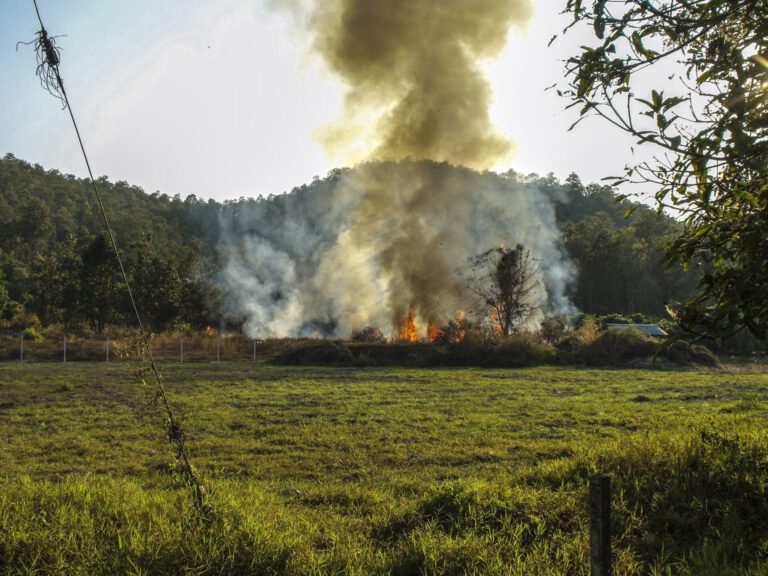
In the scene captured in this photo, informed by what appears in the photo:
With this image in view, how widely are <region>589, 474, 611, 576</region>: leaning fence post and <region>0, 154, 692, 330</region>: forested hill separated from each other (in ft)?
74.0

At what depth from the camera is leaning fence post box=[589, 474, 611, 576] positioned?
3.63 m

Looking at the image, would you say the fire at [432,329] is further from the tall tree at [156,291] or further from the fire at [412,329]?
the tall tree at [156,291]

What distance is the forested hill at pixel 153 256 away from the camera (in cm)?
4994

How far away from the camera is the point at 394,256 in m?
48.7

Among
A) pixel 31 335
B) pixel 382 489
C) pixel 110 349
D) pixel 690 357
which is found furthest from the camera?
pixel 31 335

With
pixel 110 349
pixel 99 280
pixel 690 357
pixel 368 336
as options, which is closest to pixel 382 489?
pixel 690 357

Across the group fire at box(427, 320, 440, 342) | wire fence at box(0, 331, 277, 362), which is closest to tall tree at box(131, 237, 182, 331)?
wire fence at box(0, 331, 277, 362)

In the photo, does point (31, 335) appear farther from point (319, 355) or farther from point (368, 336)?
point (368, 336)

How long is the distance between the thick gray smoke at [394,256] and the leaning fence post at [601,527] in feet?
125

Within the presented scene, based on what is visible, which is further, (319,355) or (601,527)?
(319,355)

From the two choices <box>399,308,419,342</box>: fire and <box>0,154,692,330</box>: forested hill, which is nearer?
<box>399,308,419,342</box>: fire

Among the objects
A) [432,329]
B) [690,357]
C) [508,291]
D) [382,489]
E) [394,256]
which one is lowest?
[382,489]

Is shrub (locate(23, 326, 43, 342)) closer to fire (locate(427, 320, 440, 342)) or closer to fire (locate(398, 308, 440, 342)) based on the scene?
fire (locate(398, 308, 440, 342))

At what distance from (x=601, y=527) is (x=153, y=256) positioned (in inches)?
2101
